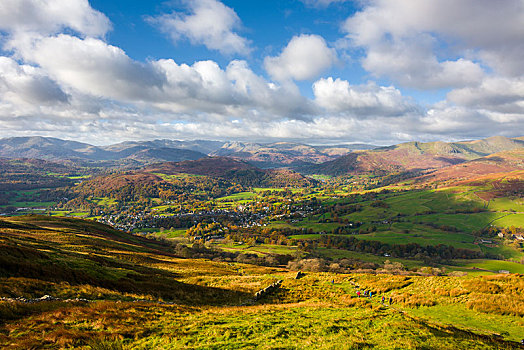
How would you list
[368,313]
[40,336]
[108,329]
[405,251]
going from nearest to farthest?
1. [40,336]
2. [108,329]
3. [368,313]
4. [405,251]

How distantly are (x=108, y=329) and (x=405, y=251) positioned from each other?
164 meters

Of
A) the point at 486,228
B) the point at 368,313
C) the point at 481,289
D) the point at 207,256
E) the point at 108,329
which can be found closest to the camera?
the point at 108,329

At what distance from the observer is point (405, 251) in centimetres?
13812

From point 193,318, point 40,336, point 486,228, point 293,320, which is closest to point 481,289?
point 293,320

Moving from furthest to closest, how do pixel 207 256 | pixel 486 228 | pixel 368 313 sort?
pixel 486 228
pixel 207 256
pixel 368 313

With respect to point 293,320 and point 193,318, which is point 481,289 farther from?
point 193,318

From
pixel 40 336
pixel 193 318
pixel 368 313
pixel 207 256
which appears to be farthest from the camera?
pixel 207 256

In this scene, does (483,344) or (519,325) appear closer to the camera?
(483,344)

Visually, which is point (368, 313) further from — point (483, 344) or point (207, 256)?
point (207, 256)

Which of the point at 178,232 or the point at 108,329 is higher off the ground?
the point at 108,329

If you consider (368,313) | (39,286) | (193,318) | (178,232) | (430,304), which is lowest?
(178,232)

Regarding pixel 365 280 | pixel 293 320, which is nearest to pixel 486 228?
pixel 365 280

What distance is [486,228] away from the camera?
174m

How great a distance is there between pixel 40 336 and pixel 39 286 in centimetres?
960
